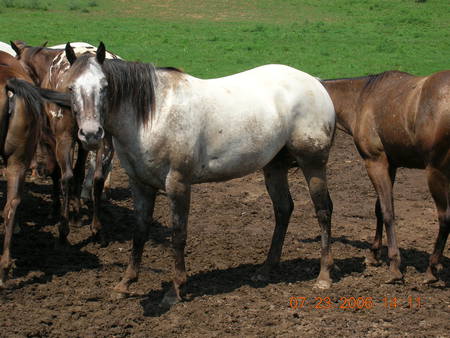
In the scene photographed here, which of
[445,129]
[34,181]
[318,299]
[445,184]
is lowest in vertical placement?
[34,181]

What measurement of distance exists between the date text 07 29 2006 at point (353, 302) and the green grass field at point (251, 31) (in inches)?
535

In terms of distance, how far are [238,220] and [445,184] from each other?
2.70 metres

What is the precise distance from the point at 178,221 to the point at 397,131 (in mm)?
2268

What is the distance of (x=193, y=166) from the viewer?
5.41m

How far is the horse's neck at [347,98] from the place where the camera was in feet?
22.7

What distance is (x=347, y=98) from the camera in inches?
276

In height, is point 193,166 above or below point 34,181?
above

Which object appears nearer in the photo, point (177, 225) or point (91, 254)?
point (177, 225)

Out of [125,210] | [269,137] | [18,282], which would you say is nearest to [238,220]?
[125,210]

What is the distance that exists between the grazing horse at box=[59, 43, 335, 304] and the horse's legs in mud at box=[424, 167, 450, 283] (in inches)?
36.5

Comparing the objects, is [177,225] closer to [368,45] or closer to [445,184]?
[445,184]

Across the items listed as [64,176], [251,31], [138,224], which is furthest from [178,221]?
[251,31]

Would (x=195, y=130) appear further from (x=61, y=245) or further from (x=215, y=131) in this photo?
(x=61, y=245)

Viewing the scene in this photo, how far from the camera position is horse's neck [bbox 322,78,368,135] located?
6.93 meters
